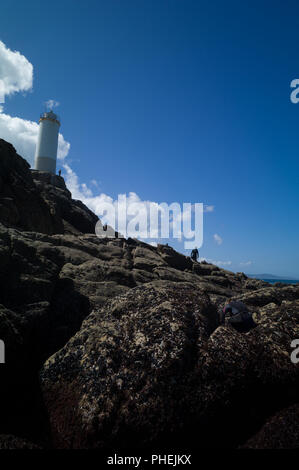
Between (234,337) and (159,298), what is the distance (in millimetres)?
2767

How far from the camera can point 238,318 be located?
329 inches

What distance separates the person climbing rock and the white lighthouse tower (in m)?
75.5

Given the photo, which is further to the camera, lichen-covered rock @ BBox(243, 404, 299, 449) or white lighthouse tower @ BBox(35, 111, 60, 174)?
white lighthouse tower @ BBox(35, 111, 60, 174)

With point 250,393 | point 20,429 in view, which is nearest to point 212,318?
point 250,393

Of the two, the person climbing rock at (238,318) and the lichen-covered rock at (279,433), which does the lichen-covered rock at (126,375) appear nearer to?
the person climbing rock at (238,318)

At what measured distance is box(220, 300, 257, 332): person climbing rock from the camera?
827 cm

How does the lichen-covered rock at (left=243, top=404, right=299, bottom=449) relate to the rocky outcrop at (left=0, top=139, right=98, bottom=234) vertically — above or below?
below

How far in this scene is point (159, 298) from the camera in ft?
28.7

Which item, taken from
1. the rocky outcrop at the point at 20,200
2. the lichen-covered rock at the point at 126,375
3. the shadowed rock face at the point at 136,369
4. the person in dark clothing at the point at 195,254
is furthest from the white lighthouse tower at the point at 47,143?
the lichen-covered rock at the point at 126,375

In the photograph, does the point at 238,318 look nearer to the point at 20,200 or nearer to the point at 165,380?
the point at 165,380

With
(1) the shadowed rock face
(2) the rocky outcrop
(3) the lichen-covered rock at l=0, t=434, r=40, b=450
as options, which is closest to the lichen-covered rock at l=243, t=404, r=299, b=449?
(1) the shadowed rock face

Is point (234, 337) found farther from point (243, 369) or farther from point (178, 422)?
point (178, 422)

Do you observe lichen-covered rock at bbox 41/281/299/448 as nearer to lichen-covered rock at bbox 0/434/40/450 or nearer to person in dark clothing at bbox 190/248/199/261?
lichen-covered rock at bbox 0/434/40/450

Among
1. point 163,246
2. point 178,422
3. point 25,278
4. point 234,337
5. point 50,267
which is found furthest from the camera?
point 163,246
